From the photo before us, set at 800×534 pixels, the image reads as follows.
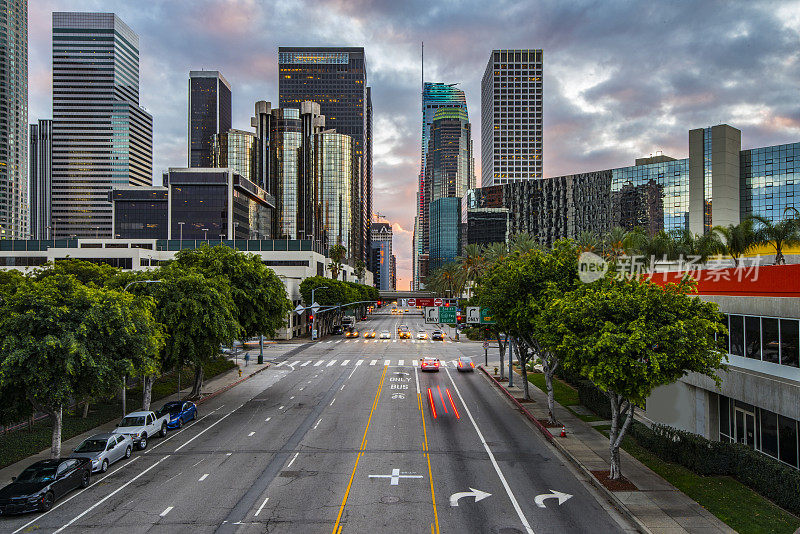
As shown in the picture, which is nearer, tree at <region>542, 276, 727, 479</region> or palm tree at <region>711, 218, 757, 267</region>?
tree at <region>542, 276, 727, 479</region>

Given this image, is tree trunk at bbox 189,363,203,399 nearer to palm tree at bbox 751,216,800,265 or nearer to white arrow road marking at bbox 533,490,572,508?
white arrow road marking at bbox 533,490,572,508

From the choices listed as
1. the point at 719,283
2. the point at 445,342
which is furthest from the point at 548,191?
the point at 719,283

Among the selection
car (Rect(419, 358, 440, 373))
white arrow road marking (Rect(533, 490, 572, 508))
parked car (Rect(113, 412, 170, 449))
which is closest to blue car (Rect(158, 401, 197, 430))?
parked car (Rect(113, 412, 170, 449))

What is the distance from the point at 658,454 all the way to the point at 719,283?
8.74 metres

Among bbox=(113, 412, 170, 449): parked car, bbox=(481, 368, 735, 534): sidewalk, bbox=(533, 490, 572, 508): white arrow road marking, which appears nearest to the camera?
bbox=(481, 368, 735, 534): sidewalk

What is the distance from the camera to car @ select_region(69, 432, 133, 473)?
71.6ft

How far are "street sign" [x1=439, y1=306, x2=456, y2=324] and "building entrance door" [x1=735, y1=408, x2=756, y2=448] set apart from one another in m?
27.0

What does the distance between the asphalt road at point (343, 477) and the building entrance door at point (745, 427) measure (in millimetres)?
7744

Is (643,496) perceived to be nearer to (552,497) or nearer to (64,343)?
(552,497)

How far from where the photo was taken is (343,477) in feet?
68.2

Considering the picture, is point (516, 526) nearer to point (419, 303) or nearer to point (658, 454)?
point (658, 454)

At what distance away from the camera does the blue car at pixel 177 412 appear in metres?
29.7

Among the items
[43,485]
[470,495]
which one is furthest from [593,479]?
[43,485]

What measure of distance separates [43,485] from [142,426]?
27.7ft
